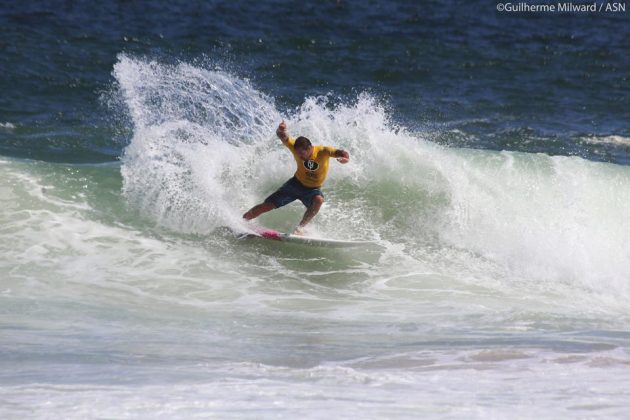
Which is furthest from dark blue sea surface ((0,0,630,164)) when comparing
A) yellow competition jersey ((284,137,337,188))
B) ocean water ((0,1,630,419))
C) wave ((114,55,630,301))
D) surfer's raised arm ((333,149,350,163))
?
surfer's raised arm ((333,149,350,163))

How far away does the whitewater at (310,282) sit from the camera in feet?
18.9

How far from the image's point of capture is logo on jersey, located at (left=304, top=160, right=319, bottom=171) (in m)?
10.9

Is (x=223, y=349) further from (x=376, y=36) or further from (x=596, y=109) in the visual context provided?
(x=376, y=36)

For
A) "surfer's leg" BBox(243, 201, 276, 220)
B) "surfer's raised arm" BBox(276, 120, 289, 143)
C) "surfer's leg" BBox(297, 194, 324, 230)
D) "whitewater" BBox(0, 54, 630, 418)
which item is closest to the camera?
"whitewater" BBox(0, 54, 630, 418)

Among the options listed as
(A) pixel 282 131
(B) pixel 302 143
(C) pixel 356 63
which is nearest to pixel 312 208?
(B) pixel 302 143

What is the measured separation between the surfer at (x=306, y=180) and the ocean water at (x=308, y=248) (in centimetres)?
42

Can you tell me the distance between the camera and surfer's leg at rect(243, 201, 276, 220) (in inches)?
441

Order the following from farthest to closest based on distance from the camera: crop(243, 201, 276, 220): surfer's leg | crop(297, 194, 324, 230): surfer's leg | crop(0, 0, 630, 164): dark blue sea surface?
crop(0, 0, 630, 164): dark blue sea surface → crop(243, 201, 276, 220): surfer's leg → crop(297, 194, 324, 230): surfer's leg

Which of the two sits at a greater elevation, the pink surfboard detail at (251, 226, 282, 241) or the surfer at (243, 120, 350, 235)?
the surfer at (243, 120, 350, 235)

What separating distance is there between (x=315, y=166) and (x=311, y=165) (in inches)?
1.9

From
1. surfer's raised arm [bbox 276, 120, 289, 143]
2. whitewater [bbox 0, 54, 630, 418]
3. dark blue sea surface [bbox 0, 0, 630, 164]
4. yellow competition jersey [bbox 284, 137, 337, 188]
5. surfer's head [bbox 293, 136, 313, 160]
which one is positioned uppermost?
dark blue sea surface [bbox 0, 0, 630, 164]

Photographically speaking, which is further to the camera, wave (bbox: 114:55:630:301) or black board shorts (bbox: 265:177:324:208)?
wave (bbox: 114:55:630:301)

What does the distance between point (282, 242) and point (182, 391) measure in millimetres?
5435

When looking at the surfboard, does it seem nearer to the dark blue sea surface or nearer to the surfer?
the surfer
